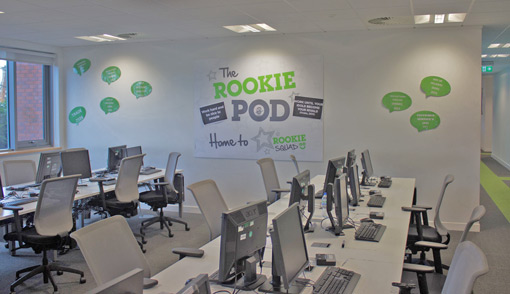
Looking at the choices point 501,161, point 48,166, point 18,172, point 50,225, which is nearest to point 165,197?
point 48,166

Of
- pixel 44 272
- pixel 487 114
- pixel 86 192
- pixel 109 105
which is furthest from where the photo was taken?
pixel 487 114

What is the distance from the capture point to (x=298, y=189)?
3795 mm

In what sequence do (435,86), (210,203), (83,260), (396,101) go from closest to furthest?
(210,203) → (83,260) → (435,86) → (396,101)

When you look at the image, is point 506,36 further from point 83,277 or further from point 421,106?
point 83,277

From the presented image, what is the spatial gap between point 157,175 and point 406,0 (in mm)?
4156

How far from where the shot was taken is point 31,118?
816 centimetres

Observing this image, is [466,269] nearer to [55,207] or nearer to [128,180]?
[55,207]

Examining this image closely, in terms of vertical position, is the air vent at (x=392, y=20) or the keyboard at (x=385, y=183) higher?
the air vent at (x=392, y=20)

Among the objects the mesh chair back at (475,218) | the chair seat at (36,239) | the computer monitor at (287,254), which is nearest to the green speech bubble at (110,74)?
the chair seat at (36,239)

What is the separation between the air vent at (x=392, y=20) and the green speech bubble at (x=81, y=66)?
5011 mm

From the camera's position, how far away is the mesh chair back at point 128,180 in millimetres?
5688

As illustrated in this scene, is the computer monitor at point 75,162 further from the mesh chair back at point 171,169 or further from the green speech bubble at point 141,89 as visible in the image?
the green speech bubble at point 141,89

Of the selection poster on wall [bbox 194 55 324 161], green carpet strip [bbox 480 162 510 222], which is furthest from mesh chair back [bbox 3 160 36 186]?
green carpet strip [bbox 480 162 510 222]

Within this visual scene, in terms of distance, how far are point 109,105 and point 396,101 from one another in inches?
190
